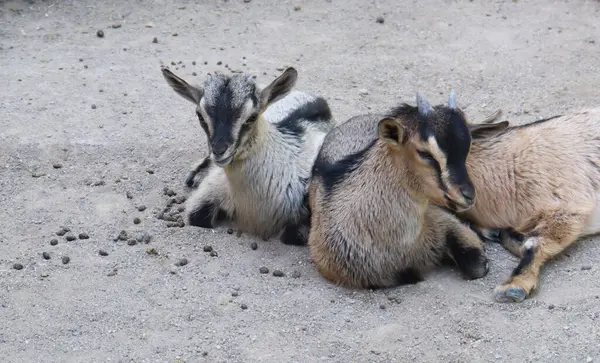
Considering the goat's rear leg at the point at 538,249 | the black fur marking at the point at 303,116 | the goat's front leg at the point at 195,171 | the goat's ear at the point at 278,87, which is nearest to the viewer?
the goat's rear leg at the point at 538,249

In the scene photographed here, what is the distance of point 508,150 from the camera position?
8.57 meters

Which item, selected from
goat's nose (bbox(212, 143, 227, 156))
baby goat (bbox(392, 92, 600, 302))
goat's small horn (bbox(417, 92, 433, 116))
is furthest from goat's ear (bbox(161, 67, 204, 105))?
baby goat (bbox(392, 92, 600, 302))

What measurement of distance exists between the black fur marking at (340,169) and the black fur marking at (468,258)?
3.65 feet

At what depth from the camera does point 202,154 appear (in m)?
10.2

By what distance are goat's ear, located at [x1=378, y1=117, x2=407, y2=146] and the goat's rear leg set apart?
4.87 feet

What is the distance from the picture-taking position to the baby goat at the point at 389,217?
7359 mm

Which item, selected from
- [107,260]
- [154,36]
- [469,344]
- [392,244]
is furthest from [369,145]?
[154,36]

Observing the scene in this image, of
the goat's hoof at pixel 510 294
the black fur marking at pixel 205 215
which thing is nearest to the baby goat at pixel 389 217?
the goat's hoof at pixel 510 294

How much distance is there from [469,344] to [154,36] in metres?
7.98

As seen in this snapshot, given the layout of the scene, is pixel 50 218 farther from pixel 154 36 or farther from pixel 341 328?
pixel 154 36

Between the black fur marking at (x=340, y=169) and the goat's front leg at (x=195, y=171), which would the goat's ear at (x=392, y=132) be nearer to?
the black fur marking at (x=340, y=169)

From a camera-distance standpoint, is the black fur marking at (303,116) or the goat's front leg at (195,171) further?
the goat's front leg at (195,171)

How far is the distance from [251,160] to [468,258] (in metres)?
2.17

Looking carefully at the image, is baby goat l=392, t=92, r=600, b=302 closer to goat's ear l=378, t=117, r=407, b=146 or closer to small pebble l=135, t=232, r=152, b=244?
goat's ear l=378, t=117, r=407, b=146
